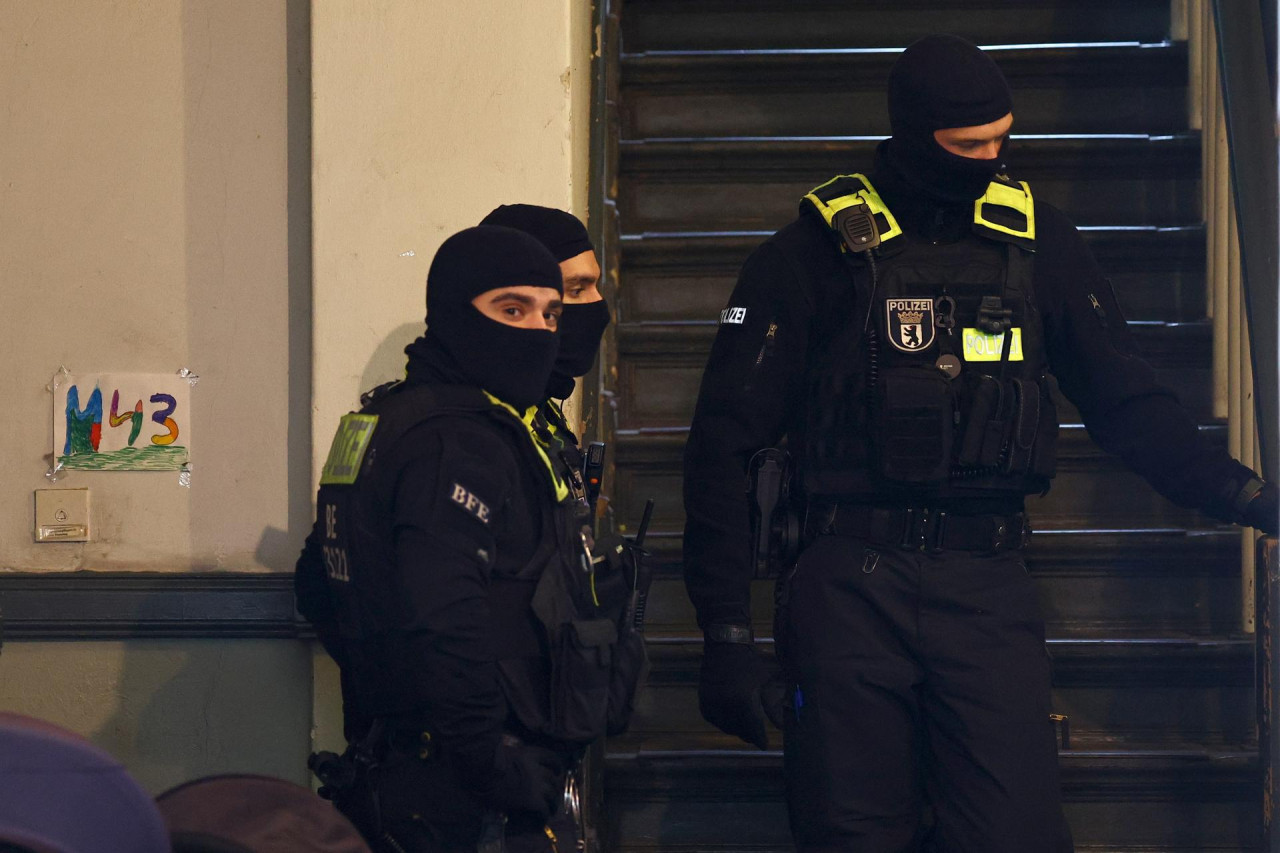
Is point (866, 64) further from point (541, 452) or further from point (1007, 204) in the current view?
point (541, 452)

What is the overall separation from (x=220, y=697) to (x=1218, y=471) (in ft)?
7.70

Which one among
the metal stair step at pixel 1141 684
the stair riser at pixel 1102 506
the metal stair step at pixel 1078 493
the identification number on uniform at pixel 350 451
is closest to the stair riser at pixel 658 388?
the metal stair step at pixel 1078 493

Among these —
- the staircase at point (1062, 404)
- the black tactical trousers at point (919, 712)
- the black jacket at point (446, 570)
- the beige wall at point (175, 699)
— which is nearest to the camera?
the black jacket at point (446, 570)

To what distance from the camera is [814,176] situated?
412 centimetres

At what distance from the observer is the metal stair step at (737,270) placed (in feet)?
12.8

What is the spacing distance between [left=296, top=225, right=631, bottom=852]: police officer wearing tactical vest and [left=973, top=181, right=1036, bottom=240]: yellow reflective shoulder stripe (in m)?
0.95

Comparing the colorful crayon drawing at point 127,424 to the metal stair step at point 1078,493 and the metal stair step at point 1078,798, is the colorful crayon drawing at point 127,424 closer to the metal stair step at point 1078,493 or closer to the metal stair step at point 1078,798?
the metal stair step at point 1078,493

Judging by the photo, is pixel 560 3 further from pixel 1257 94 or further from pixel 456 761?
pixel 456 761

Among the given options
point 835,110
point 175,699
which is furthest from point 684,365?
point 175,699

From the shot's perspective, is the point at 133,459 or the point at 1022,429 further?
the point at 133,459

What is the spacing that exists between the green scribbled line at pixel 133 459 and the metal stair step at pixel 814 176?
5.07ft

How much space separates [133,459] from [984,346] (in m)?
2.06

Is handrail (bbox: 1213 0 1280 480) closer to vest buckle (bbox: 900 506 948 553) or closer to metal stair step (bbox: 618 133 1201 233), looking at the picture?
vest buckle (bbox: 900 506 948 553)

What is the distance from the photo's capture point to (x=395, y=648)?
2152 millimetres
